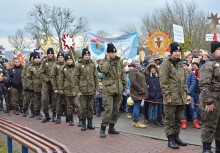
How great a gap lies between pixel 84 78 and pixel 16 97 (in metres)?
5.21

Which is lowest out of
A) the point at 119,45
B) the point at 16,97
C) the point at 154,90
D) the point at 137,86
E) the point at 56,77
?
the point at 16,97

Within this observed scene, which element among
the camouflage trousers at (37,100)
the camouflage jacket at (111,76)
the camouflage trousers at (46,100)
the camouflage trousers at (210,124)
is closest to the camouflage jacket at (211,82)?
the camouflage trousers at (210,124)

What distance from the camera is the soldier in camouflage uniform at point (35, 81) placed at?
11477 mm

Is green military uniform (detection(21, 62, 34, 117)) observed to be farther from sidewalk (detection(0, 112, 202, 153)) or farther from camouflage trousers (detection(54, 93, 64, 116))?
sidewalk (detection(0, 112, 202, 153))

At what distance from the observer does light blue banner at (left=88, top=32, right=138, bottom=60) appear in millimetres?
12562

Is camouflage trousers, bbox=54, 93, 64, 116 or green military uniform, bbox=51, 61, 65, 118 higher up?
green military uniform, bbox=51, 61, 65, 118

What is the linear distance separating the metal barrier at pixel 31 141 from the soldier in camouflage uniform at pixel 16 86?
6561mm

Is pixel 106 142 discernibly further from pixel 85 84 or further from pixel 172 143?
pixel 85 84

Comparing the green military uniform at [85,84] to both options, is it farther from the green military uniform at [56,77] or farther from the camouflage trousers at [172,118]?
the camouflage trousers at [172,118]

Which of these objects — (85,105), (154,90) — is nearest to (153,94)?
(154,90)

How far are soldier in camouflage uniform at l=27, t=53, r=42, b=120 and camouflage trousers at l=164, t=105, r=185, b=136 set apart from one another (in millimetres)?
5709

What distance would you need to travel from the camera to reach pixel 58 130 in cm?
930

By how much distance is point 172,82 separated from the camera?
683 centimetres

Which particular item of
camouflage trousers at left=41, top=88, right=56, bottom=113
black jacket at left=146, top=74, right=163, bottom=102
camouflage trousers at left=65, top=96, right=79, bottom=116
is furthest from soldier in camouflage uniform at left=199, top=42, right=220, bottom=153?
camouflage trousers at left=41, top=88, right=56, bottom=113
